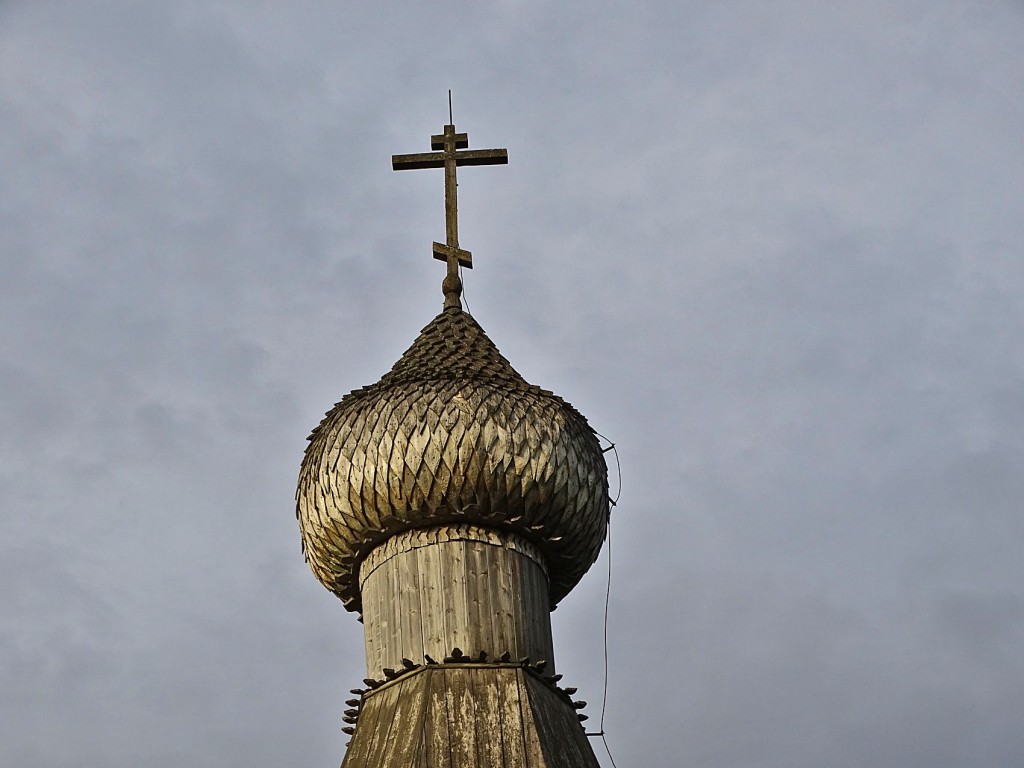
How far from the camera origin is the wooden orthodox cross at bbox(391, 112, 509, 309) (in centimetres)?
2048

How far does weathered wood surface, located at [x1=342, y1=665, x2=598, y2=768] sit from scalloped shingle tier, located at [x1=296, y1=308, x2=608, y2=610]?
1447 millimetres

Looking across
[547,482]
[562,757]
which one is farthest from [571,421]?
[562,757]

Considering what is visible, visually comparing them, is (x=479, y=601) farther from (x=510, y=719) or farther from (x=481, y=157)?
(x=481, y=157)

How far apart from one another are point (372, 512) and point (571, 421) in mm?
2011

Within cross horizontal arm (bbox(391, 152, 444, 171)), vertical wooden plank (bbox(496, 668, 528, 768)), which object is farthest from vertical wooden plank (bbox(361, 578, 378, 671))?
cross horizontal arm (bbox(391, 152, 444, 171))

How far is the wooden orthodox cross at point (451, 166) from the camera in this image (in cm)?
2048

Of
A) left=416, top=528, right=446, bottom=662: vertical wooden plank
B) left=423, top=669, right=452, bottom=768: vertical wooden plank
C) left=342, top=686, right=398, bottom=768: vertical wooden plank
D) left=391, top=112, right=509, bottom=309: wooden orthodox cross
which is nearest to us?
left=423, top=669, right=452, bottom=768: vertical wooden plank

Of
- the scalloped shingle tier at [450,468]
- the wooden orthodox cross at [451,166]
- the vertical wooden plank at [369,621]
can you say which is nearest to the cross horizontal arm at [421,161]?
the wooden orthodox cross at [451,166]

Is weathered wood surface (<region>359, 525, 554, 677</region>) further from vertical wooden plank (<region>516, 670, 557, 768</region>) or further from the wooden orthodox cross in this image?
the wooden orthodox cross

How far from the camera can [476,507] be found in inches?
721

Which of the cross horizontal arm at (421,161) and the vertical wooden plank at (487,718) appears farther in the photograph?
the cross horizontal arm at (421,161)

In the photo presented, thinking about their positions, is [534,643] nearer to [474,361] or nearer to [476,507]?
[476,507]

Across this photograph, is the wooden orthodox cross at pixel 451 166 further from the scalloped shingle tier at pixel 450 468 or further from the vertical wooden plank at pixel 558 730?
the vertical wooden plank at pixel 558 730

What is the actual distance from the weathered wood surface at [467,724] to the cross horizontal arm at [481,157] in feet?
18.2
